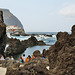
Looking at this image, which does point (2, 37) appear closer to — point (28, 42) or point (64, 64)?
point (64, 64)

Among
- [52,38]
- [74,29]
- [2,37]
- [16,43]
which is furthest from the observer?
[52,38]

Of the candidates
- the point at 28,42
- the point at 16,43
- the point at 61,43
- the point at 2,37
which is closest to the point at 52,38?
the point at 28,42

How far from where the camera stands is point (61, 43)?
18.4 ft

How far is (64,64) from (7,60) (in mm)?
7303

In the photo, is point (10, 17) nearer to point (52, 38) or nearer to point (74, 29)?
point (52, 38)

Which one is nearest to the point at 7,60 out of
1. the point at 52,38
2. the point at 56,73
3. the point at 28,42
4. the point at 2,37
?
the point at 2,37

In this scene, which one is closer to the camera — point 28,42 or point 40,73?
point 40,73

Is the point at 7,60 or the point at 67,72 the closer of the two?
the point at 67,72

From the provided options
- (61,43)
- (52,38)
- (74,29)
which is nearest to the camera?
(61,43)

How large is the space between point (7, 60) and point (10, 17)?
59.1 metres

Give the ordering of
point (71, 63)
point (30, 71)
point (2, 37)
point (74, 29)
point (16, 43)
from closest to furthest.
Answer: point (30, 71) < point (71, 63) < point (74, 29) < point (2, 37) < point (16, 43)

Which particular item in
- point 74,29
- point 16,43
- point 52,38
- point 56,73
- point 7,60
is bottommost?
point 52,38

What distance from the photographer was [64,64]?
3.38 m

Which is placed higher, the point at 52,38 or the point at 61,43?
the point at 61,43
